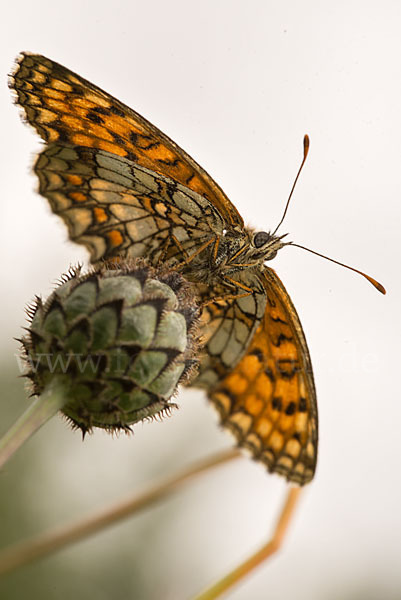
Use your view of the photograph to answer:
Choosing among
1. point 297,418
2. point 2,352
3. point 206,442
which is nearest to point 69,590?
point 206,442

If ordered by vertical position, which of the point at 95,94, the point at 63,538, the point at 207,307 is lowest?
the point at 63,538

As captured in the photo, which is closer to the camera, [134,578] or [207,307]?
[207,307]

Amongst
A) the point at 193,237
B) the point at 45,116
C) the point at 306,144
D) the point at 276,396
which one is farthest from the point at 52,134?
the point at 276,396

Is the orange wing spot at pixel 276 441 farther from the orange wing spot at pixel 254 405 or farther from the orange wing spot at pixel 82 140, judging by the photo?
the orange wing spot at pixel 82 140

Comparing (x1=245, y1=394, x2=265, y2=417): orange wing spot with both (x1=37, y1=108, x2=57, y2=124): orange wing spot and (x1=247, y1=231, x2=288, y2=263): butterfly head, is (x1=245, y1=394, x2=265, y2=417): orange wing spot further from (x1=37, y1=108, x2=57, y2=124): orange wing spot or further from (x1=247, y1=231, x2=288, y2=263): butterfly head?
(x1=37, y1=108, x2=57, y2=124): orange wing spot

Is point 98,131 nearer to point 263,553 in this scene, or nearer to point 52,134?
point 52,134

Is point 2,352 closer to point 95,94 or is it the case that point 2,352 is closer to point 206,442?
point 206,442

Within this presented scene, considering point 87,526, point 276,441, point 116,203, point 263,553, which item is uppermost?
point 116,203
